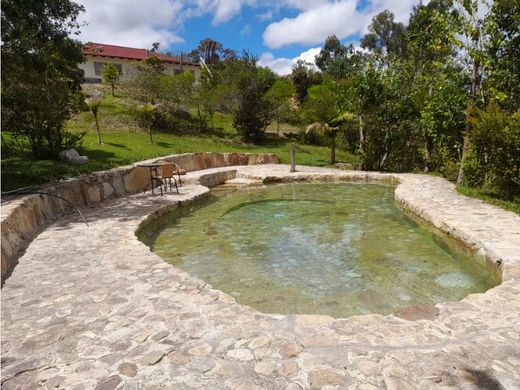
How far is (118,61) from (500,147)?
35.6 meters

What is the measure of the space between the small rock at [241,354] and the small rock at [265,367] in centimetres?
11

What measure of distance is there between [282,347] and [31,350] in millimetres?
2123

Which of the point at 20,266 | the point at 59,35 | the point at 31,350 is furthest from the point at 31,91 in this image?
the point at 31,350

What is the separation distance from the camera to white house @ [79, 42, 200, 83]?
3341cm

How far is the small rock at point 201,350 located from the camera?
9.92ft

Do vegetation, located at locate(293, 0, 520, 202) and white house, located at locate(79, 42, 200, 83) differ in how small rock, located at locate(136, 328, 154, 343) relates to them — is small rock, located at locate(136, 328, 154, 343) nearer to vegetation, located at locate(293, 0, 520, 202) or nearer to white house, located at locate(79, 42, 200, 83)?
vegetation, located at locate(293, 0, 520, 202)

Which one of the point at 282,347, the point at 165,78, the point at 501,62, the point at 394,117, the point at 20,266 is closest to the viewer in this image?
the point at 282,347

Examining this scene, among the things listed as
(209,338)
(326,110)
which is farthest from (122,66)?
(209,338)

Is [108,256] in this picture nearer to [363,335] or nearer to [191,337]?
[191,337]

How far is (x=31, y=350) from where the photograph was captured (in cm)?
314

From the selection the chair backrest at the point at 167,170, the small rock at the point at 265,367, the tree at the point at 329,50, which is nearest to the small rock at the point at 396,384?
the small rock at the point at 265,367

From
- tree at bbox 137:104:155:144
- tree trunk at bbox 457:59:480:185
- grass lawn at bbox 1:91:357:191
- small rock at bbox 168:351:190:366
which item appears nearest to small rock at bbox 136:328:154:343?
small rock at bbox 168:351:190:366

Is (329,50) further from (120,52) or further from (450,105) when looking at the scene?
(450,105)

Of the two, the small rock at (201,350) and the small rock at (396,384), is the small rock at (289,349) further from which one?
the small rock at (396,384)
